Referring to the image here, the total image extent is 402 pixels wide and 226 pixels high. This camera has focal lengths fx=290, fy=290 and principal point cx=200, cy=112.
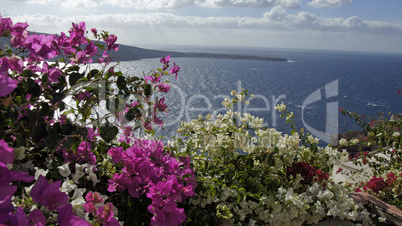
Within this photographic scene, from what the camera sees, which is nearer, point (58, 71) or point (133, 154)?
point (58, 71)

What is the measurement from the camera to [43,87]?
1.09 m

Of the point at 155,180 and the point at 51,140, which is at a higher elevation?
the point at 51,140

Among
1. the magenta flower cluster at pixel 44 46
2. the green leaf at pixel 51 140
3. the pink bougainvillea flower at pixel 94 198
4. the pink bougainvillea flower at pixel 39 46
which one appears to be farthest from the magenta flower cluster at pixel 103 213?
the pink bougainvillea flower at pixel 39 46

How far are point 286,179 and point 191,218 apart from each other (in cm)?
70

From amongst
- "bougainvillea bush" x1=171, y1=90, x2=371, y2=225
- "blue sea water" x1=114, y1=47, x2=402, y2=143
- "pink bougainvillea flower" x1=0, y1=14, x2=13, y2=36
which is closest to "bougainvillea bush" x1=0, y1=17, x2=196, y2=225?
"pink bougainvillea flower" x1=0, y1=14, x2=13, y2=36

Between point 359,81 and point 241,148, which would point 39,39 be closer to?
point 241,148

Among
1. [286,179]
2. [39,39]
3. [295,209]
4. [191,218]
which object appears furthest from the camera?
[286,179]

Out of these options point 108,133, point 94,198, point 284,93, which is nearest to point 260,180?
point 108,133

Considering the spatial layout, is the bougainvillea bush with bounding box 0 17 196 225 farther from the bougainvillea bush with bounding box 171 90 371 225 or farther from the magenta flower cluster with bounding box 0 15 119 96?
the bougainvillea bush with bounding box 171 90 371 225

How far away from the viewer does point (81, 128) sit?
3.35ft

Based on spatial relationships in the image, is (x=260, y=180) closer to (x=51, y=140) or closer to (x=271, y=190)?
(x=271, y=190)

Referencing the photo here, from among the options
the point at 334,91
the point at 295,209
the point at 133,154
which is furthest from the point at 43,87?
the point at 334,91

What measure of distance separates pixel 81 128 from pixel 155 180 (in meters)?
0.38

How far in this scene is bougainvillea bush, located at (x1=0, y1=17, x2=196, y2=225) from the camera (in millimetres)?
910
